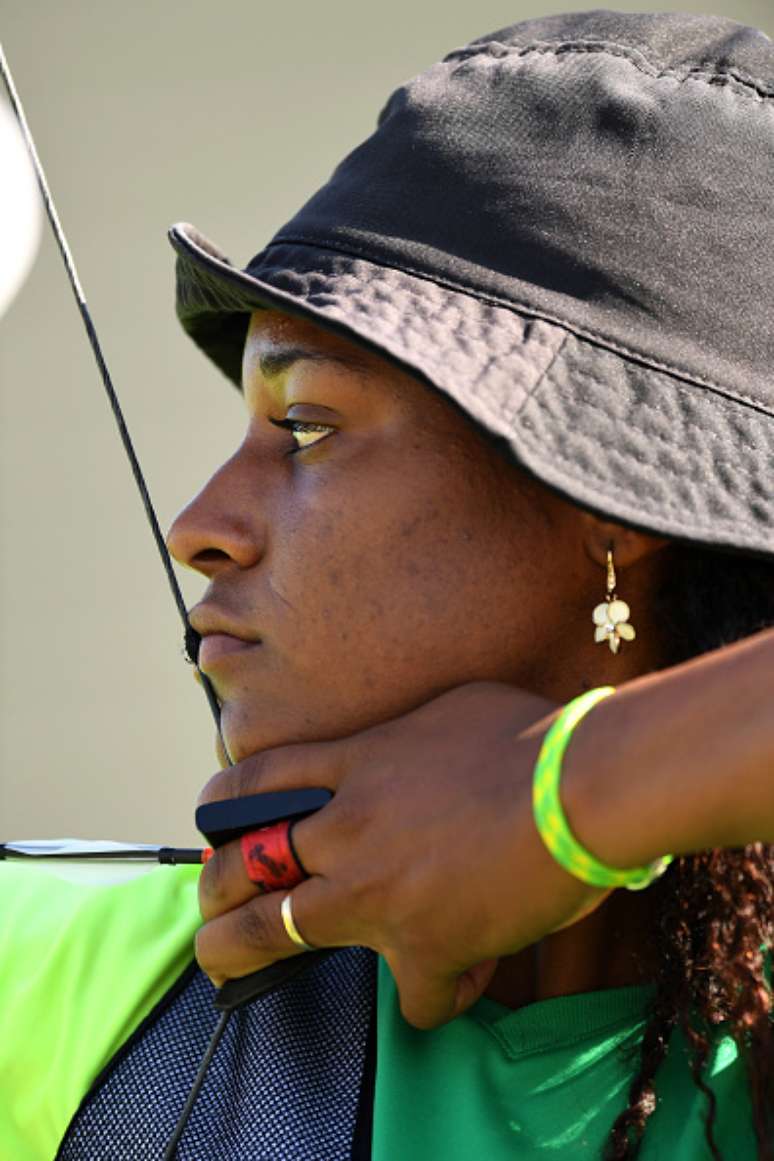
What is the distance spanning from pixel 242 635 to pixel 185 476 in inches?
76.1

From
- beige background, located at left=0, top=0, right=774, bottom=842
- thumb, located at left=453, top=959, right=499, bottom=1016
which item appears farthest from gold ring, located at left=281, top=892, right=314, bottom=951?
beige background, located at left=0, top=0, right=774, bottom=842

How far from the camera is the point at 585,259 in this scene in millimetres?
1253

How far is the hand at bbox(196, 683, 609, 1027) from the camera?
99 centimetres

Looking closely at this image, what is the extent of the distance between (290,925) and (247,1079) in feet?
0.90

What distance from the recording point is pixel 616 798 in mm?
933

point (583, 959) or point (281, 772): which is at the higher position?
point (281, 772)

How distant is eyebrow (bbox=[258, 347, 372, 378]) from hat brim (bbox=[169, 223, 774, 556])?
0.06 meters

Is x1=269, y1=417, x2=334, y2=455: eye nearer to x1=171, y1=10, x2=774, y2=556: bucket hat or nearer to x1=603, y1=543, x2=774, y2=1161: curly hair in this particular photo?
x1=171, y1=10, x2=774, y2=556: bucket hat

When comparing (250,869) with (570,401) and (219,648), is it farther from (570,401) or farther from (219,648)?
(570,401)

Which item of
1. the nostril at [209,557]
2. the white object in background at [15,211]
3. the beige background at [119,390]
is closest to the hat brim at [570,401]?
the nostril at [209,557]

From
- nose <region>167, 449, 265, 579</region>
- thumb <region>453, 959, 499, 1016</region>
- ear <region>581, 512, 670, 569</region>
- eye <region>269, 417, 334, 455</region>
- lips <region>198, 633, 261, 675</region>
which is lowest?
thumb <region>453, 959, 499, 1016</region>

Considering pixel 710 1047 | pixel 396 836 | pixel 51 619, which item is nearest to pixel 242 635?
pixel 396 836

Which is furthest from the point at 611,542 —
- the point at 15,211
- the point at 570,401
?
the point at 15,211

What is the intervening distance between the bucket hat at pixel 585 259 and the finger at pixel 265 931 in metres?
0.33
